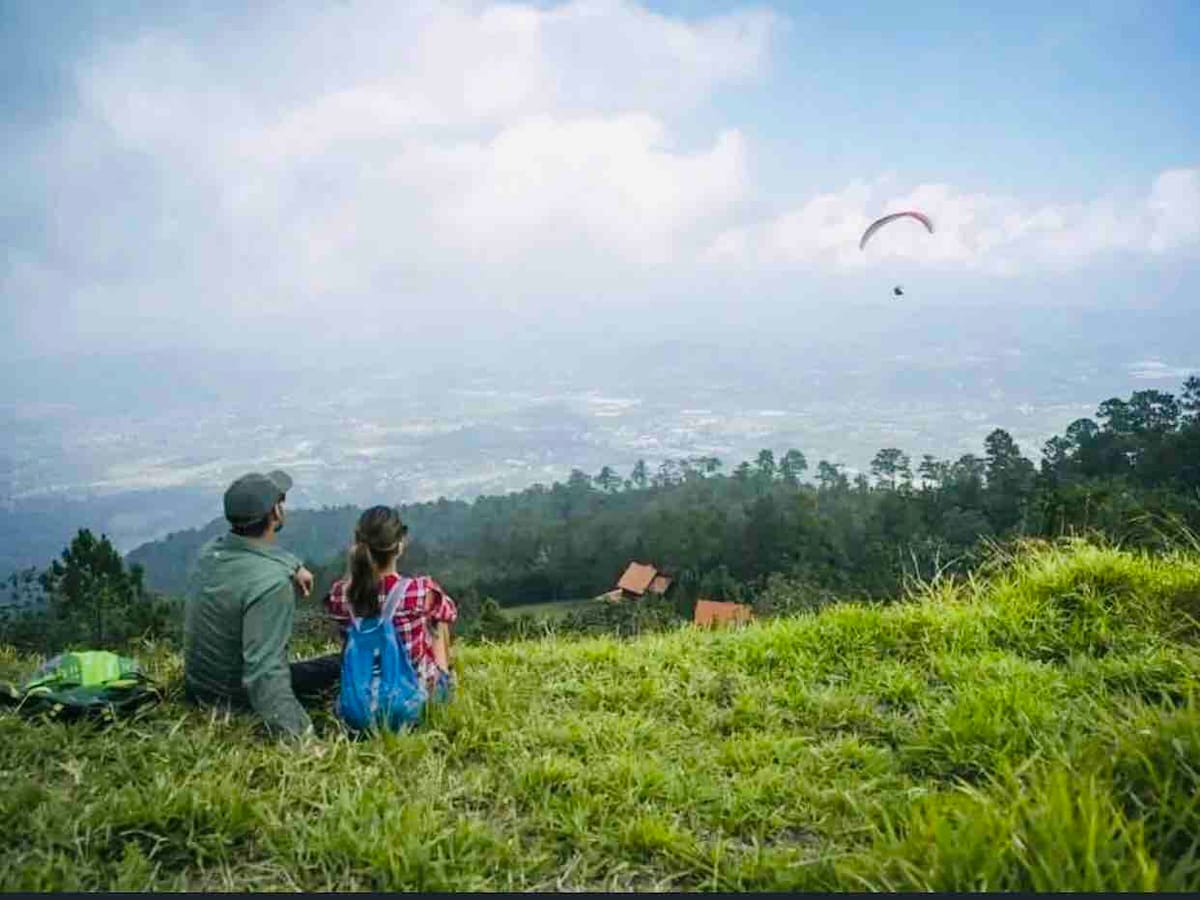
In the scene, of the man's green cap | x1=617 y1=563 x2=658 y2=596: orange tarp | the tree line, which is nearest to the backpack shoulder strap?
the man's green cap

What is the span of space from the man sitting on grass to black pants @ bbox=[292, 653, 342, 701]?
47 millimetres

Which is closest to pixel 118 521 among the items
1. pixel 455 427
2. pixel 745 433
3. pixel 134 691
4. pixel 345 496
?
pixel 345 496

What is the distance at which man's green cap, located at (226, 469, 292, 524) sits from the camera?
3.25 m

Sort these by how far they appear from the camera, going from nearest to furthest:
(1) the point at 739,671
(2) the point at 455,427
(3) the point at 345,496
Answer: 1. (1) the point at 739,671
2. (3) the point at 345,496
3. (2) the point at 455,427

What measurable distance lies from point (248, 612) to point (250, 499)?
1.57 feet

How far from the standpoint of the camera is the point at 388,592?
11.0 ft

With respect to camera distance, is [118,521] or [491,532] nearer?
[491,532]

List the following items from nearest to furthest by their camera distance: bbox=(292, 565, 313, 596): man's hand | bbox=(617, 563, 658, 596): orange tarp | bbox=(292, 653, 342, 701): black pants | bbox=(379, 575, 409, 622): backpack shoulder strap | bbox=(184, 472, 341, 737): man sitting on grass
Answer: bbox=(184, 472, 341, 737): man sitting on grass, bbox=(379, 575, 409, 622): backpack shoulder strap, bbox=(292, 565, 313, 596): man's hand, bbox=(292, 653, 342, 701): black pants, bbox=(617, 563, 658, 596): orange tarp

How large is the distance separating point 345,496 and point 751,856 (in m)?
95.4

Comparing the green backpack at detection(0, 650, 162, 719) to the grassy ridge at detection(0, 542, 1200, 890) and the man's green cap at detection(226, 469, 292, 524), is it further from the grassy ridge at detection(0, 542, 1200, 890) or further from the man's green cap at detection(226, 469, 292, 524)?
the man's green cap at detection(226, 469, 292, 524)

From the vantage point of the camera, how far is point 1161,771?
2184 mm

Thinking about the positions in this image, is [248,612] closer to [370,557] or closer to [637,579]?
[370,557]

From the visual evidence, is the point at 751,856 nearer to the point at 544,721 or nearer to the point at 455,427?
the point at 544,721

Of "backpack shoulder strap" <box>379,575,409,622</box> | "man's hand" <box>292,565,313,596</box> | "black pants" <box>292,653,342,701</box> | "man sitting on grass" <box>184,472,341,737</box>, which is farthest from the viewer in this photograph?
"black pants" <box>292,653,342,701</box>
